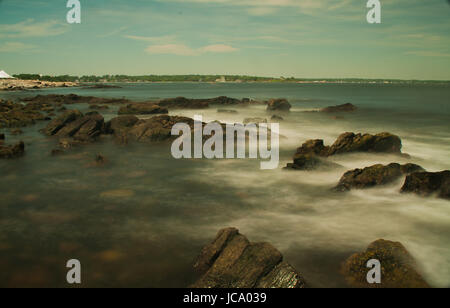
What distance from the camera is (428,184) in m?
11.2

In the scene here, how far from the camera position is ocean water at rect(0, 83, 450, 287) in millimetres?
7125

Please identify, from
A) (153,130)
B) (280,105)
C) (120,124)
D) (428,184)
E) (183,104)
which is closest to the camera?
(428,184)

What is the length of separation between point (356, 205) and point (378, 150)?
26.9 ft

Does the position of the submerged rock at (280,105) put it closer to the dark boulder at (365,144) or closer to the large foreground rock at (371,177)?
the dark boulder at (365,144)

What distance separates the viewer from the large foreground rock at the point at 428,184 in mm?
10953

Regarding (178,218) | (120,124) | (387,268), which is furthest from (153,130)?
(387,268)

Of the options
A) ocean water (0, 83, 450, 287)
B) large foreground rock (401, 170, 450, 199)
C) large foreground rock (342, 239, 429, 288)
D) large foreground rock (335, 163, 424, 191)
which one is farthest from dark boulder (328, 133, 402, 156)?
large foreground rock (342, 239, 429, 288)

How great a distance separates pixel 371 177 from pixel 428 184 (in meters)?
1.88

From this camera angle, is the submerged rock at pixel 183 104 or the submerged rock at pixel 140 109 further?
the submerged rock at pixel 183 104

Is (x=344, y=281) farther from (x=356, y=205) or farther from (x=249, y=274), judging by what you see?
(x=356, y=205)

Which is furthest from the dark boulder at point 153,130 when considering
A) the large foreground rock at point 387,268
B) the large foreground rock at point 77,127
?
the large foreground rock at point 387,268

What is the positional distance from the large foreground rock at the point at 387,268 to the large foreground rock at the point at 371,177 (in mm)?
5282

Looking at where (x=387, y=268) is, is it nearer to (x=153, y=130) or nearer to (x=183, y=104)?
(x=153, y=130)
